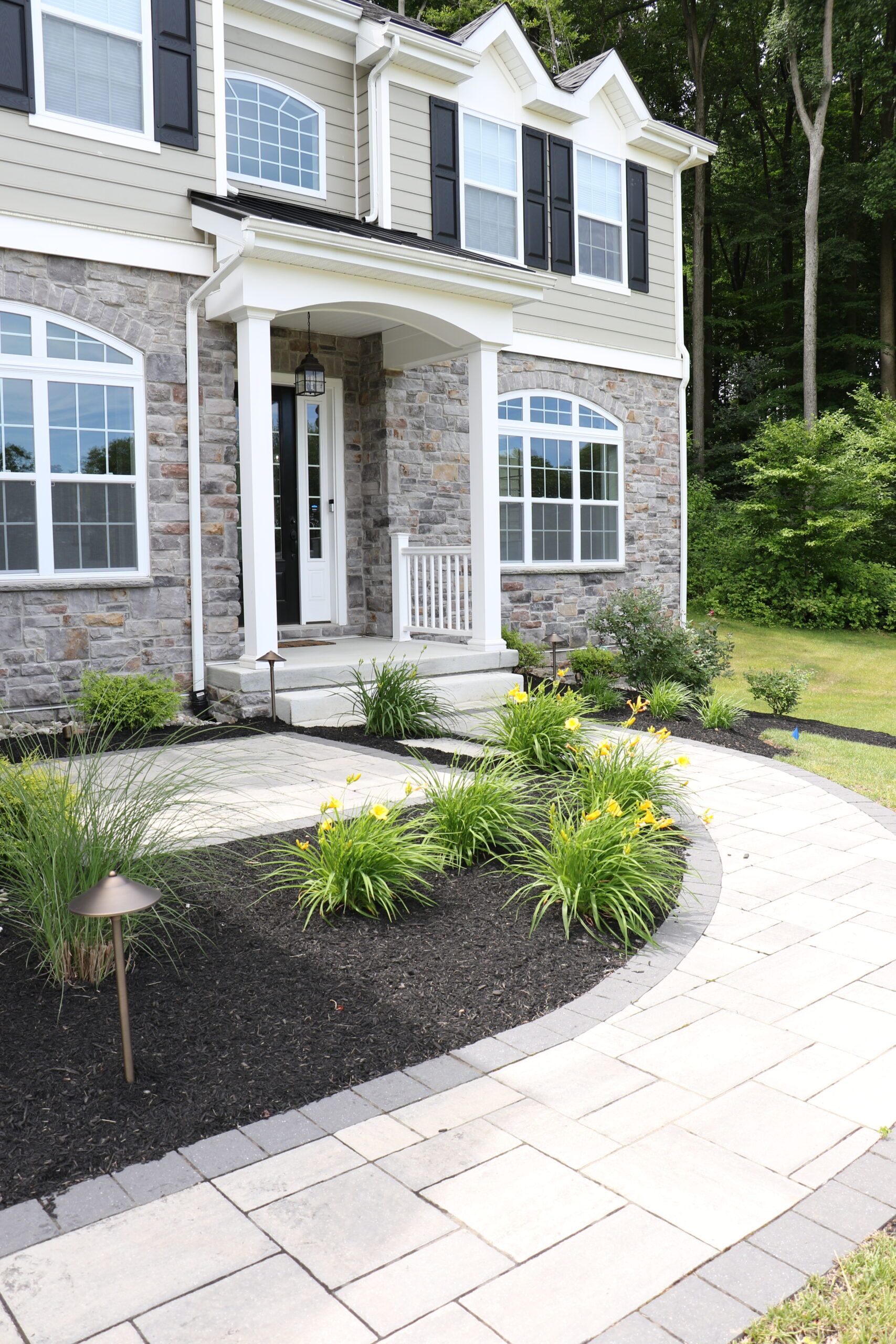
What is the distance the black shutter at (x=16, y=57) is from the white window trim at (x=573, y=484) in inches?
195

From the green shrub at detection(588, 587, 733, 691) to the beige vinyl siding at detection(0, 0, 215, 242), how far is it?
490 cm

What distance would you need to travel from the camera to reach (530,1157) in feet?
7.45

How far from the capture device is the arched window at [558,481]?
34.6 ft

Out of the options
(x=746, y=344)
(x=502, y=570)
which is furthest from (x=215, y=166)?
(x=746, y=344)

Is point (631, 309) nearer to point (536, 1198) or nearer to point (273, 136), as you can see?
point (273, 136)

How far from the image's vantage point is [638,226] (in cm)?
1174

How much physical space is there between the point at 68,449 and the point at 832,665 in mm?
9926

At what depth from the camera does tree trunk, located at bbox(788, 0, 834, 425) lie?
17250 millimetres

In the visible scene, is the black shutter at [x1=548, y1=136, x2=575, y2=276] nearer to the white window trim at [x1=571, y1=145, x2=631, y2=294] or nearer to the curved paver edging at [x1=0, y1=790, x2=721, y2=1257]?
the white window trim at [x1=571, y1=145, x2=631, y2=294]

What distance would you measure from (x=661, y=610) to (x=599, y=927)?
8.91 meters

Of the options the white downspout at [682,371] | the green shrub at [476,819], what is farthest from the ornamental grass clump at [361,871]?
the white downspout at [682,371]

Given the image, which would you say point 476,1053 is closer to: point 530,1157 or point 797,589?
point 530,1157

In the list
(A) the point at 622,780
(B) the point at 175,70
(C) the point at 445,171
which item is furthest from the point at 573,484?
(A) the point at 622,780

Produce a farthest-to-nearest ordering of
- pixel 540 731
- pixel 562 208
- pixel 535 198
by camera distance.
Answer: pixel 562 208 → pixel 535 198 → pixel 540 731
